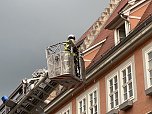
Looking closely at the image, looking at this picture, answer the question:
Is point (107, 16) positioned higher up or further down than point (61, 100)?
higher up

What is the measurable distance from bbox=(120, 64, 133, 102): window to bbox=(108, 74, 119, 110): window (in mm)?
578

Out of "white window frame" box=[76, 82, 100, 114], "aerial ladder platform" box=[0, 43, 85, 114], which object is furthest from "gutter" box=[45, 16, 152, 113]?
"aerial ladder platform" box=[0, 43, 85, 114]

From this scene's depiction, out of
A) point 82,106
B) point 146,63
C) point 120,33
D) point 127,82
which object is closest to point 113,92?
point 127,82

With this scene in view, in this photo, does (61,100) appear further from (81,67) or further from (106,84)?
(81,67)

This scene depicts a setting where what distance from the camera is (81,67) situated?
21781 mm

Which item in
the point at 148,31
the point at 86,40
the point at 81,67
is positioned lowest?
the point at 81,67

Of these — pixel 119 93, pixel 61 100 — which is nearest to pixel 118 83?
pixel 119 93

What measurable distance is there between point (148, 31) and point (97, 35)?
32.2ft

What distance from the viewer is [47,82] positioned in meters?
23.5

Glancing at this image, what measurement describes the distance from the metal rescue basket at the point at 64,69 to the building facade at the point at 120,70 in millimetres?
1064

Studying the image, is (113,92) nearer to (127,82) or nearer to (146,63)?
(127,82)

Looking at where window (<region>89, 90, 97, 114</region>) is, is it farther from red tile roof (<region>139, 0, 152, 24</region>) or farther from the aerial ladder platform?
red tile roof (<region>139, 0, 152, 24</region>)

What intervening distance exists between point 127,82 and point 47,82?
11.3ft

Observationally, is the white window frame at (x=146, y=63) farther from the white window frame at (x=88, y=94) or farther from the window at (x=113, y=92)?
the white window frame at (x=88, y=94)
